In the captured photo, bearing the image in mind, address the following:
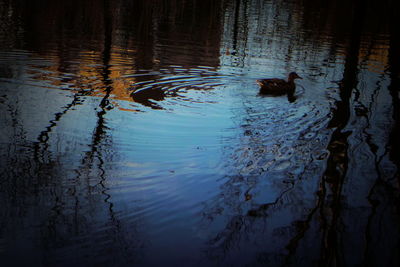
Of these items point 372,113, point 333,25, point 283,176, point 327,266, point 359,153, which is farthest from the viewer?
point 333,25

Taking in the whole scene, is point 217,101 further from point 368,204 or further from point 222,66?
point 368,204

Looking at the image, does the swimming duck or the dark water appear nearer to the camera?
the dark water

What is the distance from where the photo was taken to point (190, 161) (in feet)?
20.3

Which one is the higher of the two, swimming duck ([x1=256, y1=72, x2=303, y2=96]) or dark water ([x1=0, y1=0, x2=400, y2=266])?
swimming duck ([x1=256, y1=72, x2=303, y2=96])

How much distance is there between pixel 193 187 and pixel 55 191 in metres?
1.75

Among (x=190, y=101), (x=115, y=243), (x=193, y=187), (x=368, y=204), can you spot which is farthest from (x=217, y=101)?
(x=115, y=243)

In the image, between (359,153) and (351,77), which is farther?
(351,77)

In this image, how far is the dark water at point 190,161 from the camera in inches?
166

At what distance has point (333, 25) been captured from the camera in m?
26.7

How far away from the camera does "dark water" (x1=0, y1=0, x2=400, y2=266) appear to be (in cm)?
421

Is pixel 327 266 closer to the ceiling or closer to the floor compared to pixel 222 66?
closer to the floor

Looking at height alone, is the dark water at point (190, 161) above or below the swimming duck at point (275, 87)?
below

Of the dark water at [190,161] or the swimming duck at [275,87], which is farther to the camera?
the swimming duck at [275,87]

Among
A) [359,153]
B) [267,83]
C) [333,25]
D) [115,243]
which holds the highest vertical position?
[333,25]
